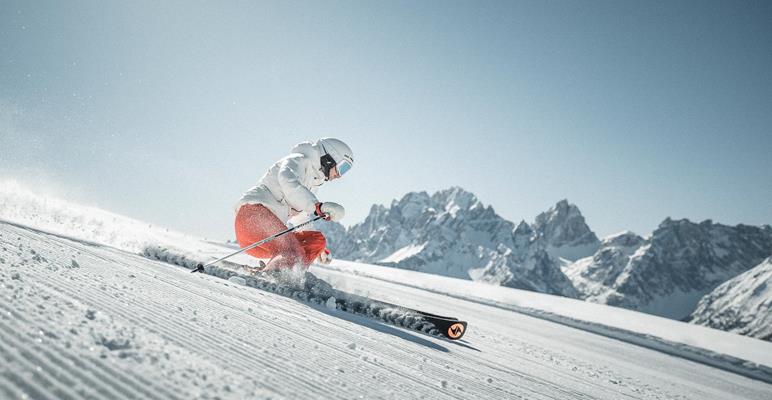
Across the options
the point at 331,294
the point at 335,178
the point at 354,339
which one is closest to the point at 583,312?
the point at 335,178

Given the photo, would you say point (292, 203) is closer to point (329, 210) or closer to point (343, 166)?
point (329, 210)

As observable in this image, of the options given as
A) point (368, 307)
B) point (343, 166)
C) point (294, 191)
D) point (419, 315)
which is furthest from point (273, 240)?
point (419, 315)

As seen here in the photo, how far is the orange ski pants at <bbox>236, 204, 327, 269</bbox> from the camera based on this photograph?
443 centimetres

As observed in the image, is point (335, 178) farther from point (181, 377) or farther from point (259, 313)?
point (181, 377)

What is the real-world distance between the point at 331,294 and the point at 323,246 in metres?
1.52

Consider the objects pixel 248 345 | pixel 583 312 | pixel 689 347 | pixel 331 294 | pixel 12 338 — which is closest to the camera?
pixel 12 338

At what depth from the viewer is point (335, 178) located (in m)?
5.25

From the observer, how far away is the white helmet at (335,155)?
511 cm

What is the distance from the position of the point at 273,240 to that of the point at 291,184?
2.59 ft

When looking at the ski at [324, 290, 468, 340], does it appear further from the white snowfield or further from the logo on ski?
the white snowfield

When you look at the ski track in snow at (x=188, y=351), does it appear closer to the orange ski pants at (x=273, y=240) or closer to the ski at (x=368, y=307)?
the ski at (x=368, y=307)

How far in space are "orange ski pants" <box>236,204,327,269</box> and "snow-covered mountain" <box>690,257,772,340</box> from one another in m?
207

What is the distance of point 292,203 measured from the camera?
438 centimetres

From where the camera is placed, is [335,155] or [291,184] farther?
[335,155]
